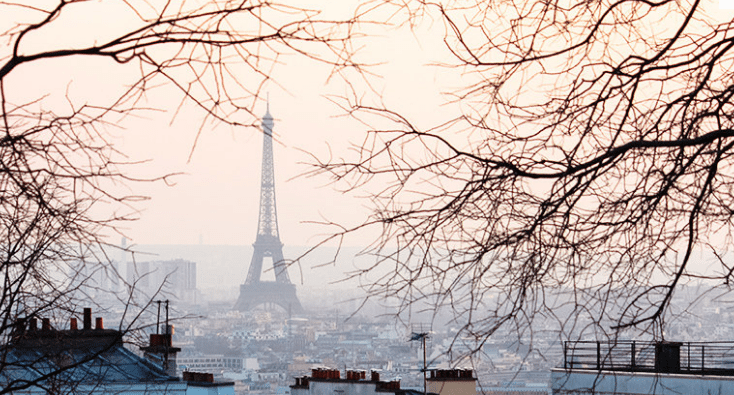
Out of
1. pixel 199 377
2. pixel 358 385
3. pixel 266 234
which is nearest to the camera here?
pixel 199 377

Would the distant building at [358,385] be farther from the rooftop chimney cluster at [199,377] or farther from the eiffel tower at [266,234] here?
the eiffel tower at [266,234]

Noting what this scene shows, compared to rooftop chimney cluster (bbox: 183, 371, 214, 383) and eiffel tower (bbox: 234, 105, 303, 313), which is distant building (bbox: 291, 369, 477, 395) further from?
eiffel tower (bbox: 234, 105, 303, 313)

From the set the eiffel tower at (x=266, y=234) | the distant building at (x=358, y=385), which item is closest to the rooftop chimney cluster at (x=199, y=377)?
the distant building at (x=358, y=385)

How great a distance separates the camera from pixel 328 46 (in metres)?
4.39

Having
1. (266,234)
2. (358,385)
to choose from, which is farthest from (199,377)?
(266,234)

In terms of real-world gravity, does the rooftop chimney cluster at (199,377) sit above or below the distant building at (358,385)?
above

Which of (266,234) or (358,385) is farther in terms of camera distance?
(266,234)

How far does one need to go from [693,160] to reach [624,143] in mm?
244

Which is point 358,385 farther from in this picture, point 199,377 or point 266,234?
point 266,234

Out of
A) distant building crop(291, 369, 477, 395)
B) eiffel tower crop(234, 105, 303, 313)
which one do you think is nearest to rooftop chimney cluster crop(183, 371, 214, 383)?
distant building crop(291, 369, 477, 395)

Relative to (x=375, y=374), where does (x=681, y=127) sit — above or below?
above

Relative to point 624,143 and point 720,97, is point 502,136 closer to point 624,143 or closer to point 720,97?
point 624,143

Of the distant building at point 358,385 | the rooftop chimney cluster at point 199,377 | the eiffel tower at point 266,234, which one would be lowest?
the distant building at point 358,385

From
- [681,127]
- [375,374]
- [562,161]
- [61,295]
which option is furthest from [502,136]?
[375,374]
